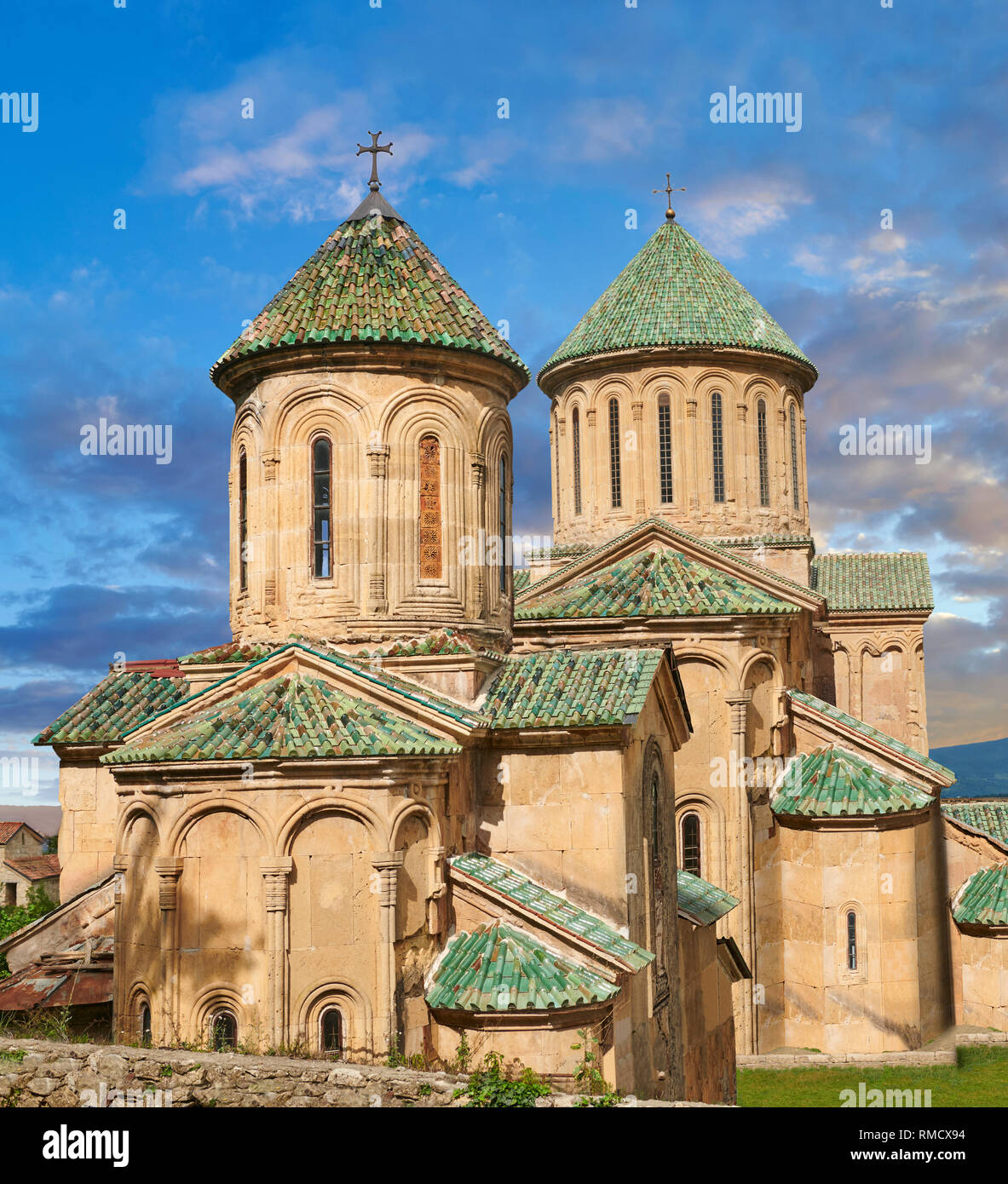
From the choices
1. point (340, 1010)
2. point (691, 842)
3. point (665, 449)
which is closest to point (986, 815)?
point (691, 842)

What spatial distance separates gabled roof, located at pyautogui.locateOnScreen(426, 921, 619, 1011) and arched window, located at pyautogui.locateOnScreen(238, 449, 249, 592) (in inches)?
202

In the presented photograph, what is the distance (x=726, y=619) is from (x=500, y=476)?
4729 millimetres

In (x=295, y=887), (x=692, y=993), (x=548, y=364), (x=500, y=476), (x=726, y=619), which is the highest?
(x=548, y=364)

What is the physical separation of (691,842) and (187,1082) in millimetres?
11905

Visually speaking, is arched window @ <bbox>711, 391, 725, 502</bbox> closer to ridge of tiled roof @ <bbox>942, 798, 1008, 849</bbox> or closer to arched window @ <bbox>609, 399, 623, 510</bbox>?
arched window @ <bbox>609, 399, 623, 510</bbox>

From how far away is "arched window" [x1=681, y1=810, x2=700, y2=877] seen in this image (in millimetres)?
18828

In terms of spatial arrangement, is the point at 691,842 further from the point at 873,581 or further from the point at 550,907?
the point at 873,581

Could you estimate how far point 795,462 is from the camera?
80.8ft

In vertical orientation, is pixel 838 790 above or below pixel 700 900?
above

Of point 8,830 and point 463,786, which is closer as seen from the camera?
point 463,786

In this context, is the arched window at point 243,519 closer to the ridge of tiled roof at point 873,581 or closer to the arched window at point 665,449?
the arched window at point 665,449
